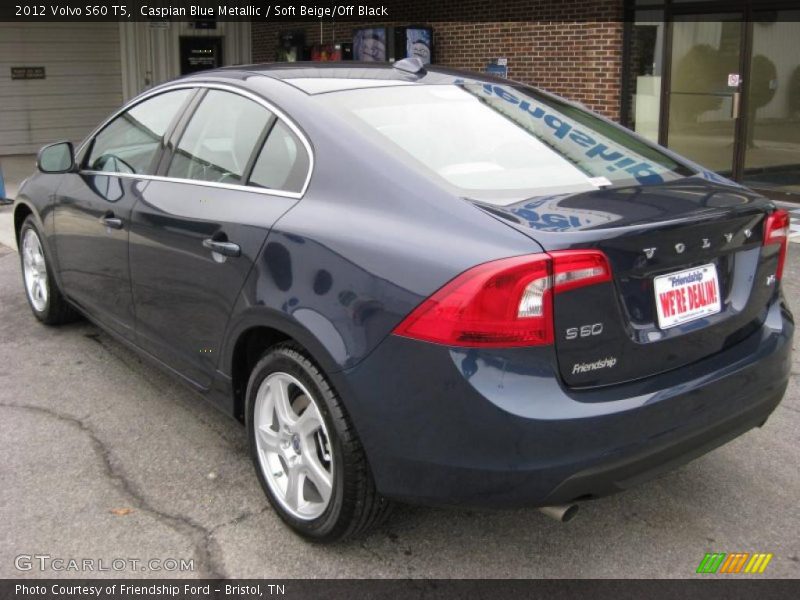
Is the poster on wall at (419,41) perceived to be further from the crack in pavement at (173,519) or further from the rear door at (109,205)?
the crack in pavement at (173,519)

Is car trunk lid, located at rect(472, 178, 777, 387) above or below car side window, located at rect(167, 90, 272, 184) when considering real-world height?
below

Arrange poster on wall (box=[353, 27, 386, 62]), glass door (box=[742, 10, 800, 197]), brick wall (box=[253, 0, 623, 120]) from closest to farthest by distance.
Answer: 1. glass door (box=[742, 10, 800, 197])
2. brick wall (box=[253, 0, 623, 120])
3. poster on wall (box=[353, 27, 386, 62])

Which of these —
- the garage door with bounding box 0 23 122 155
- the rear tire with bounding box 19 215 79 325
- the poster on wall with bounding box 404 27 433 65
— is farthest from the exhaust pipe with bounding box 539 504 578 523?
the garage door with bounding box 0 23 122 155

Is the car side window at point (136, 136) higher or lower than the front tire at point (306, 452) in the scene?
higher

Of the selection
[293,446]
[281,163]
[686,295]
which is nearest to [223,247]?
[281,163]

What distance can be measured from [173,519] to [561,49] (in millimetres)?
9596

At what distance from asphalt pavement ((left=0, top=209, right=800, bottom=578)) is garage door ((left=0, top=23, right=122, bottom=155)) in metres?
13.3

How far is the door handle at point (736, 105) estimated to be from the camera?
10289mm

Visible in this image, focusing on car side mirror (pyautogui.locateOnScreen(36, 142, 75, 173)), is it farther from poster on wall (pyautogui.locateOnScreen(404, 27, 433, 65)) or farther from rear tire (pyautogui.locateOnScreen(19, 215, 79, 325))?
poster on wall (pyautogui.locateOnScreen(404, 27, 433, 65))

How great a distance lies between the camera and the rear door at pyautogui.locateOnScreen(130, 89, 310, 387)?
3.12 meters

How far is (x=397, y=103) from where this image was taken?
10.6 feet

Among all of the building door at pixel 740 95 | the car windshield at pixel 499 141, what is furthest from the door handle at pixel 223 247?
the building door at pixel 740 95

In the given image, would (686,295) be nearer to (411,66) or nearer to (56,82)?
(411,66)

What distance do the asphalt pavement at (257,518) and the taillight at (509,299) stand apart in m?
0.66
